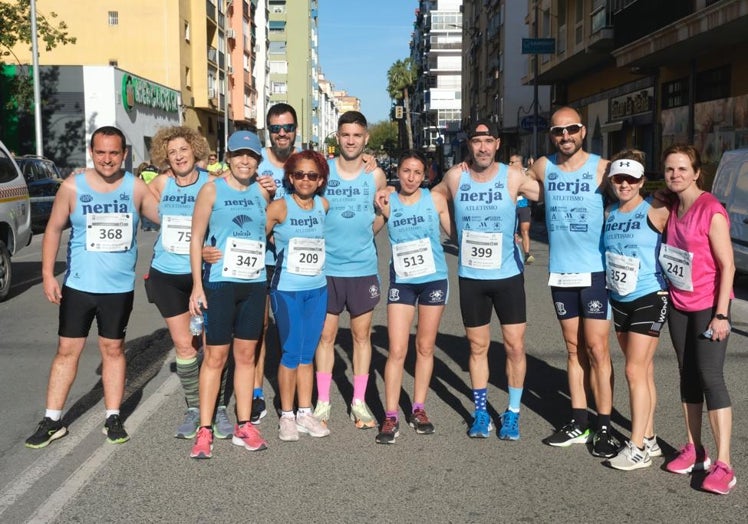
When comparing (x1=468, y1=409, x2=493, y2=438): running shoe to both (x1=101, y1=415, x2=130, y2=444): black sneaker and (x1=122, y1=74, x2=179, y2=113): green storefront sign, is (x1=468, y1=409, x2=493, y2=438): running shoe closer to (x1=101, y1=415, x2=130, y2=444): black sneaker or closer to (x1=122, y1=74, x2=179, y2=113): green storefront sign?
(x1=101, y1=415, x2=130, y2=444): black sneaker

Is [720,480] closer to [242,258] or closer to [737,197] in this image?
[242,258]

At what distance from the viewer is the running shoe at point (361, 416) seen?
18.1ft

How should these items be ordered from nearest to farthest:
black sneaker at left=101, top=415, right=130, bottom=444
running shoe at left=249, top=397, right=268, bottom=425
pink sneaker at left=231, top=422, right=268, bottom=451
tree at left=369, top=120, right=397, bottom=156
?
pink sneaker at left=231, top=422, right=268, bottom=451, black sneaker at left=101, top=415, right=130, bottom=444, running shoe at left=249, top=397, right=268, bottom=425, tree at left=369, top=120, right=397, bottom=156

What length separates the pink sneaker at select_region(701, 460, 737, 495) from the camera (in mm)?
4273

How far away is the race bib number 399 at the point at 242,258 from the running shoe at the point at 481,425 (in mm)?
1726

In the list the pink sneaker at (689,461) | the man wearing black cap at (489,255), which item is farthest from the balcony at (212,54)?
the pink sneaker at (689,461)

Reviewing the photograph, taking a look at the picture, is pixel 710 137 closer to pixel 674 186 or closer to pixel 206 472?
pixel 674 186

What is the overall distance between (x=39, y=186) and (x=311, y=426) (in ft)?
56.3

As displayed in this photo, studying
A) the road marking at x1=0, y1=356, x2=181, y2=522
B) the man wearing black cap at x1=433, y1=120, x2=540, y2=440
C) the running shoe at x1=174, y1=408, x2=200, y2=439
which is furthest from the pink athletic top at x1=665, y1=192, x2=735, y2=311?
the road marking at x1=0, y1=356, x2=181, y2=522

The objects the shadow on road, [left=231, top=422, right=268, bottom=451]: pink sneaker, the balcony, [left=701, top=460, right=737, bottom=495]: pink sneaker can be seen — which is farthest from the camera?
the balcony

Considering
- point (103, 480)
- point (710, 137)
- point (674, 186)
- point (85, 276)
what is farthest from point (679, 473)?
point (710, 137)

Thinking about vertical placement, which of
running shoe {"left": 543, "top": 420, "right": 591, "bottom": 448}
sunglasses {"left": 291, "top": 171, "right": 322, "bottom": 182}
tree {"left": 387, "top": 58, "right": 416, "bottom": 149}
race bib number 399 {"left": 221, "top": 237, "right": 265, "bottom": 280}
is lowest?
running shoe {"left": 543, "top": 420, "right": 591, "bottom": 448}

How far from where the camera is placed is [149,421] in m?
5.64

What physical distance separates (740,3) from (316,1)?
125606 mm
